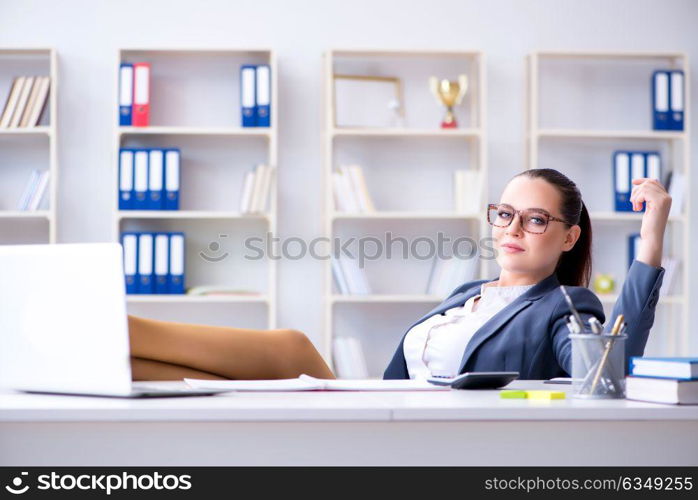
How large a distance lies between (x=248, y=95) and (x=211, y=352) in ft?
8.67

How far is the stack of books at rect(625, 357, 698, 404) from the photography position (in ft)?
3.69

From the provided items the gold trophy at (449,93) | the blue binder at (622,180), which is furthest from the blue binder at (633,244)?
the gold trophy at (449,93)

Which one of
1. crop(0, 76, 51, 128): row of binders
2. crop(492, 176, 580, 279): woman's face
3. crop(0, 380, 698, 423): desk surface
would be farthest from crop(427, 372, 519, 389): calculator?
crop(0, 76, 51, 128): row of binders

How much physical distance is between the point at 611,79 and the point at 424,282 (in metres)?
1.37

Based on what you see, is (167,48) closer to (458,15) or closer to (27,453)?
(458,15)

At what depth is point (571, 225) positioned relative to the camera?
202 cm

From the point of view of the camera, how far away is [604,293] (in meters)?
4.30

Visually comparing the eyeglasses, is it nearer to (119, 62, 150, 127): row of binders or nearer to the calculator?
the calculator

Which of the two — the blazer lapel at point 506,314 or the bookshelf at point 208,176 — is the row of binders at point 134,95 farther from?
the blazer lapel at point 506,314

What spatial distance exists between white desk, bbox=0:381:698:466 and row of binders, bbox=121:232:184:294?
304 centimetres

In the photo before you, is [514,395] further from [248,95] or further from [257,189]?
[248,95]

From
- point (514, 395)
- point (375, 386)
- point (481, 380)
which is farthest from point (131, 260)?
point (514, 395)

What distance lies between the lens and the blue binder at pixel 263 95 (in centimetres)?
411
